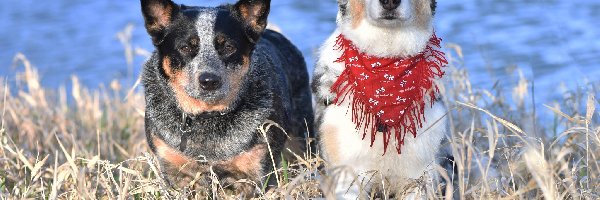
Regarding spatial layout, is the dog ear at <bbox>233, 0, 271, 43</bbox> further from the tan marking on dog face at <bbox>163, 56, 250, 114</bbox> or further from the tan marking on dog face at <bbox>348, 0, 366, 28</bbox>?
the tan marking on dog face at <bbox>348, 0, 366, 28</bbox>

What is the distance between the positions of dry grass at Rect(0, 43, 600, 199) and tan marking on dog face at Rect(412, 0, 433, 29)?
1.41 feet

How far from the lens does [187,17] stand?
5.21 metres

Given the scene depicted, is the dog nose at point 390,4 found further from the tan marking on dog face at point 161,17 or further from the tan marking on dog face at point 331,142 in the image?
the tan marking on dog face at point 161,17

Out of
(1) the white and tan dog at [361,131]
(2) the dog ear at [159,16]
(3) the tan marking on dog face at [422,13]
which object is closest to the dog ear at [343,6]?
(1) the white and tan dog at [361,131]

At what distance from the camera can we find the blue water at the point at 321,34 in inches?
409

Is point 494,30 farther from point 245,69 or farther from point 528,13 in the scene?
point 245,69

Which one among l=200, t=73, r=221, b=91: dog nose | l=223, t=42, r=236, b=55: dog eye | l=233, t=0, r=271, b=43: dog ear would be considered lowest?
l=200, t=73, r=221, b=91: dog nose

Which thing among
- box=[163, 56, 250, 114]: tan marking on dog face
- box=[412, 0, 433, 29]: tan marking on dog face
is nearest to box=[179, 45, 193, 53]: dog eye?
box=[163, 56, 250, 114]: tan marking on dog face

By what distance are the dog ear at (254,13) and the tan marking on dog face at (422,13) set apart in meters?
0.74

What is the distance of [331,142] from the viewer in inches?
205

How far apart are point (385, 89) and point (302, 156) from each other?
1076 millimetres

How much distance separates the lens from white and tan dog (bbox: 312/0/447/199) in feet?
16.8

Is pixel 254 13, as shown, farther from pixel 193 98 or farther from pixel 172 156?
pixel 172 156

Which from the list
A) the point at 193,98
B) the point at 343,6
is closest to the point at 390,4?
the point at 343,6
